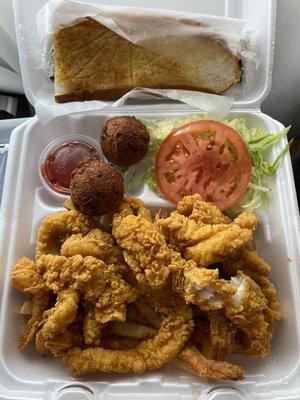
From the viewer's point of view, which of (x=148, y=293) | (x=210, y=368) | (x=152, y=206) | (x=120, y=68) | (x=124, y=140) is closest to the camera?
(x=210, y=368)

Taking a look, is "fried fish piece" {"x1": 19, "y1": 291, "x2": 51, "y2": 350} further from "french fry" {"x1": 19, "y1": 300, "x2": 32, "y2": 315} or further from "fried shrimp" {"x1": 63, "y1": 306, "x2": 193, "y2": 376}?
Answer: "fried shrimp" {"x1": 63, "y1": 306, "x2": 193, "y2": 376}

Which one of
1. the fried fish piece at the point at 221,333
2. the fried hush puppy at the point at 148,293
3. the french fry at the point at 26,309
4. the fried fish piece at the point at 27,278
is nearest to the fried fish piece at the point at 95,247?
the fried hush puppy at the point at 148,293

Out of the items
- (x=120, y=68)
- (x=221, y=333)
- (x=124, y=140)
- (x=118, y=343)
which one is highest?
(x=120, y=68)

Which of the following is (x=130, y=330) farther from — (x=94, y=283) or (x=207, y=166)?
(x=207, y=166)

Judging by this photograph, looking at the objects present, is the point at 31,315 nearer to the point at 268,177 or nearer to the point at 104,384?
the point at 104,384

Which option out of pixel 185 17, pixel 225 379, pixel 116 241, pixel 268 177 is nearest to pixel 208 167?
pixel 268 177

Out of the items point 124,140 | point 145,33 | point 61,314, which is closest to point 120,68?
point 145,33
